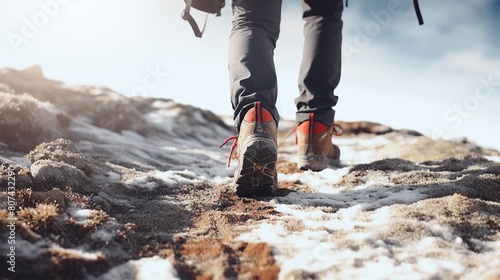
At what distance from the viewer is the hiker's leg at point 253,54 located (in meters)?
2.39

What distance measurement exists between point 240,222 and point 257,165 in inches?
17.6

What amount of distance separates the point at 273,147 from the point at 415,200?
85 cm

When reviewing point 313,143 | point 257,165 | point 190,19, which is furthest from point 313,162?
point 190,19

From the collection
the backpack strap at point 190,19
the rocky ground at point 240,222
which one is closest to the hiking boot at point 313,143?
the rocky ground at point 240,222

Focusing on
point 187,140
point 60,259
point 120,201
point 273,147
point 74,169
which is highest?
point 187,140

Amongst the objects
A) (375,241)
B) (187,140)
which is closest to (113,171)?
(375,241)

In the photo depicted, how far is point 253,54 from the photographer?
8.01 feet

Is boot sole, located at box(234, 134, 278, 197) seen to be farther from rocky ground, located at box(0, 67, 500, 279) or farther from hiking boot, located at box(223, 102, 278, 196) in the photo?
rocky ground, located at box(0, 67, 500, 279)

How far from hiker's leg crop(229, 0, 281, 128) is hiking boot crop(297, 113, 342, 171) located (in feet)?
2.74

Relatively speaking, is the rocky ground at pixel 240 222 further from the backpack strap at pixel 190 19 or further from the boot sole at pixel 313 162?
the backpack strap at pixel 190 19

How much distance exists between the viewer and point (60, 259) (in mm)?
1318

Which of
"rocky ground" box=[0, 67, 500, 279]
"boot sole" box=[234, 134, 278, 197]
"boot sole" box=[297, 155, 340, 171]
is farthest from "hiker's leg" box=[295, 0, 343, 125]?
"boot sole" box=[234, 134, 278, 197]

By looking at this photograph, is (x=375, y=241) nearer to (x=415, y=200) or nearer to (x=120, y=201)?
(x=415, y=200)

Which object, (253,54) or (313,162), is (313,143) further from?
(253,54)
